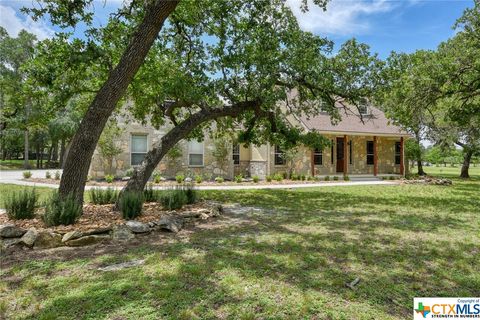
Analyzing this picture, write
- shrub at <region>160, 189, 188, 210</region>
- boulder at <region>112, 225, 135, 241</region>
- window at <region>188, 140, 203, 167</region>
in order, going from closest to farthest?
boulder at <region>112, 225, 135, 241</region>
shrub at <region>160, 189, 188, 210</region>
window at <region>188, 140, 203, 167</region>

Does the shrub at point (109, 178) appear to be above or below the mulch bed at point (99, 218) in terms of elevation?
above

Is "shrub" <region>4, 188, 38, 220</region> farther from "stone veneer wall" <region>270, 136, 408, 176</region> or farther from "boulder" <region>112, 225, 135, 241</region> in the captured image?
"stone veneer wall" <region>270, 136, 408, 176</region>

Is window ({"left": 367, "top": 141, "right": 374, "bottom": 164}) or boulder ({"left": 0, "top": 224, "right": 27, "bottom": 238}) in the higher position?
window ({"left": 367, "top": 141, "right": 374, "bottom": 164})

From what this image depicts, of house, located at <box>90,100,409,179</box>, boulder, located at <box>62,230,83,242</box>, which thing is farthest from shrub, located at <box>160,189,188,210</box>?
house, located at <box>90,100,409,179</box>

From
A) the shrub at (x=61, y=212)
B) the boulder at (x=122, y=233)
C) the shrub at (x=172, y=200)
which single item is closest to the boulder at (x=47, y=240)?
the shrub at (x=61, y=212)

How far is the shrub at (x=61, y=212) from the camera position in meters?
5.22

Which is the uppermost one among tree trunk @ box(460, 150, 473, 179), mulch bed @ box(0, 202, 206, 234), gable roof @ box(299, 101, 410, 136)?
gable roof @ box(299, 101, 410, 136)

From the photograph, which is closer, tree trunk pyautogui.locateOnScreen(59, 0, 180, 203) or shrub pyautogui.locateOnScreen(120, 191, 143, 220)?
tree trunk pyautogui.locateOnScreen(59, 0, 180, 203)

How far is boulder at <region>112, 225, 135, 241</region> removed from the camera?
16.9 feet

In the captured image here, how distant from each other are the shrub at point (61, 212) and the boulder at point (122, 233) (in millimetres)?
823

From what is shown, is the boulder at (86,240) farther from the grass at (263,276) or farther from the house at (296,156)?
the house at (296,156)

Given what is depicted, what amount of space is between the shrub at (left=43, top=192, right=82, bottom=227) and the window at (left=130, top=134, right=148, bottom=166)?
1085 centimetres

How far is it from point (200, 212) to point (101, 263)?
9.92 feet

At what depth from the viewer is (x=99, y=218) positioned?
6012 mm
